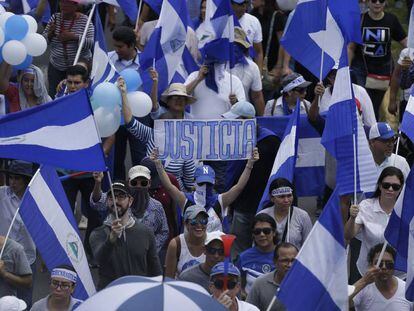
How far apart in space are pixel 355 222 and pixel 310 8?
240 centimetres

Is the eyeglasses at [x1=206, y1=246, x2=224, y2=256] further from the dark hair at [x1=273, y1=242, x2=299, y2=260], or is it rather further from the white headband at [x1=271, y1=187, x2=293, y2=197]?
the white headband at [x1=271, y1=187, x2=293, y2=197]

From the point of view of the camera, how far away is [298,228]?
43.4 ft

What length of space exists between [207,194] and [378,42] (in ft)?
12.7

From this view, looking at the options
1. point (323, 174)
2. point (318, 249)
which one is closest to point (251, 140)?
point (323, 174)

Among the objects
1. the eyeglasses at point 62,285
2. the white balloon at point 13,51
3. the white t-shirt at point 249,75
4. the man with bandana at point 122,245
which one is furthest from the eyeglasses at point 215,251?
the white t-shirt at point 249,75

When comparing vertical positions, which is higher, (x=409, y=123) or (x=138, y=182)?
(x=409, y=123)

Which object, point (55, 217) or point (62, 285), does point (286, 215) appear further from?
point (62, 285)

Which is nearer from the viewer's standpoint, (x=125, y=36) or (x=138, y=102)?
(x=138, y=102)

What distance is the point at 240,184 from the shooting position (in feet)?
45.2

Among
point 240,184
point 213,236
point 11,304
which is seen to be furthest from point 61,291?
point 240,184

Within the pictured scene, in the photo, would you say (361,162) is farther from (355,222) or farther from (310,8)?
(310,8)

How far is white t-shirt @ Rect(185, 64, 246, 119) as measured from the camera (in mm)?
15117

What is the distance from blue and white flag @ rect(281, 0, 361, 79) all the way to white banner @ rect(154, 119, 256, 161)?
77 cm

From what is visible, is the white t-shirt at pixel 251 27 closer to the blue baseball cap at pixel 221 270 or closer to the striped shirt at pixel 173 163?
the striped shirt at pixel 173 163
